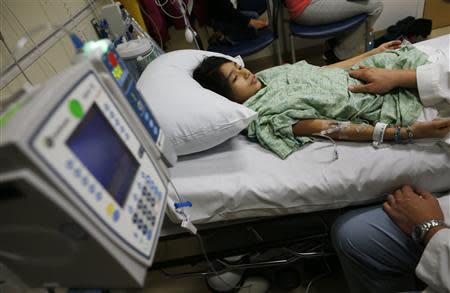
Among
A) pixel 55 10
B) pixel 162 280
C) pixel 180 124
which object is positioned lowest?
pixel 162 280

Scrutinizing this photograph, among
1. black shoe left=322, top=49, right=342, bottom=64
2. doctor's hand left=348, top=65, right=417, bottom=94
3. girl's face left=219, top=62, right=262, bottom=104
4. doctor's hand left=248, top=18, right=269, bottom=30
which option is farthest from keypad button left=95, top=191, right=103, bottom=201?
black shoe left=322, top=49, right=342, bottom=64

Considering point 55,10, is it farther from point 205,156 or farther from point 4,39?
point 205,156

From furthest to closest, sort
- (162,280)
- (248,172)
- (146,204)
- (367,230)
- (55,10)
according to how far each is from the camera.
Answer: (162,280) → (55,10) → (248,172) → (367,230) → (146,204)

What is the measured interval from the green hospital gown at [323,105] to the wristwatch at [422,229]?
384mm

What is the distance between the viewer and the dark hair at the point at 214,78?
137cm

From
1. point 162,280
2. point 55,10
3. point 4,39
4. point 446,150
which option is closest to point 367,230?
point 446,150

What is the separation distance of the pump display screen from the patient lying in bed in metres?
0.69

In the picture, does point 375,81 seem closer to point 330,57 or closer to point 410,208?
point 410,208

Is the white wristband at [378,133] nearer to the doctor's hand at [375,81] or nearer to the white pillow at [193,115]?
the doctor's hand at [375,81]

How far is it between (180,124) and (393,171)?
73 cm

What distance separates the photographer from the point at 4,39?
1.04 metres

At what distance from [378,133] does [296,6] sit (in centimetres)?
154

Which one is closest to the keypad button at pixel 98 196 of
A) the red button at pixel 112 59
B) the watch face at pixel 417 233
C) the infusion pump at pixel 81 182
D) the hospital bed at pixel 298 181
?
the infusion pump at pixel 81 182

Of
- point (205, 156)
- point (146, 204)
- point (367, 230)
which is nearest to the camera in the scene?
point (146, 204)
